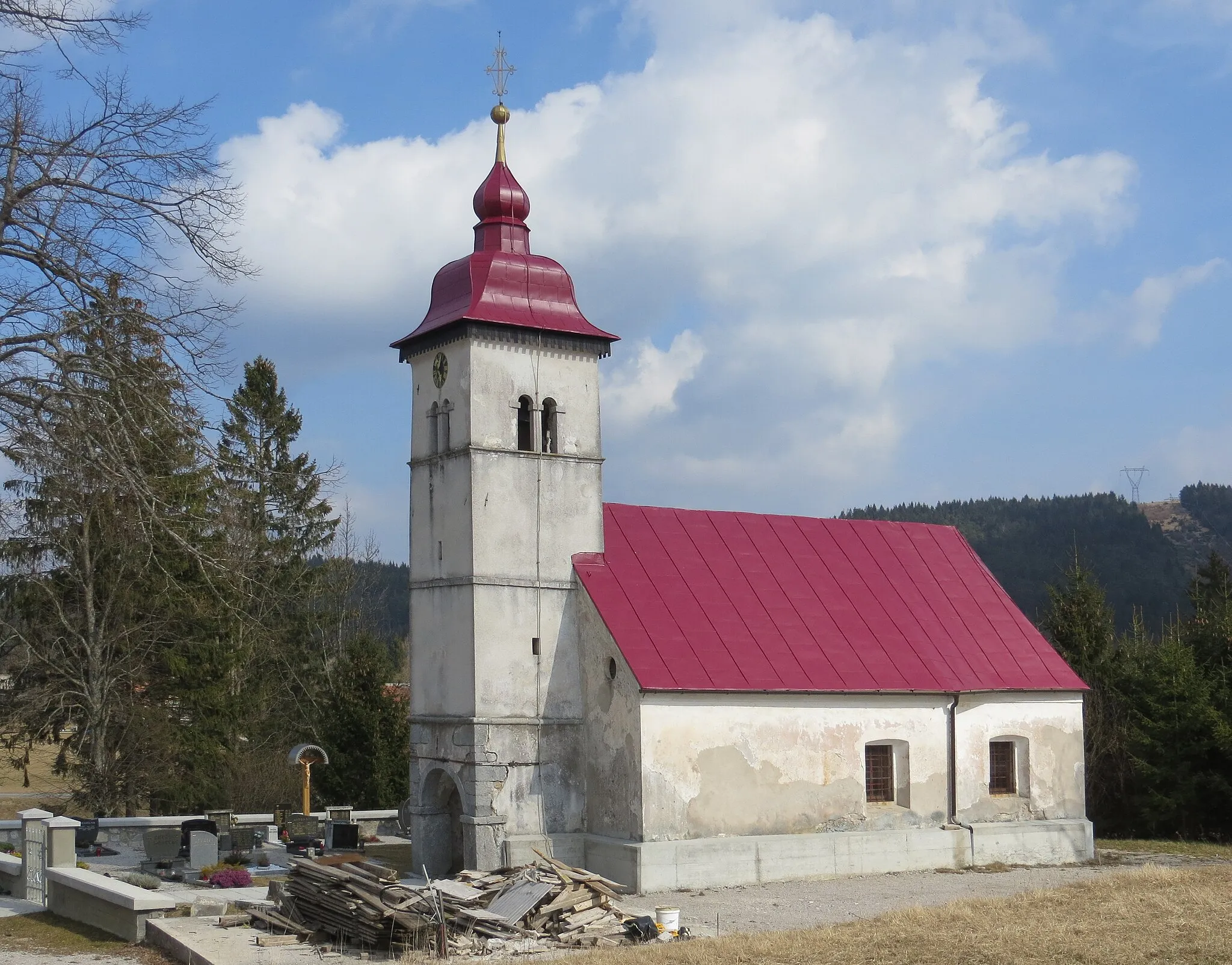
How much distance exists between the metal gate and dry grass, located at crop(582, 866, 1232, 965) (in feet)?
29.6

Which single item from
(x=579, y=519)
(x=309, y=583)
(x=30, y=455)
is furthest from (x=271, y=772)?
(x=30, y=455)

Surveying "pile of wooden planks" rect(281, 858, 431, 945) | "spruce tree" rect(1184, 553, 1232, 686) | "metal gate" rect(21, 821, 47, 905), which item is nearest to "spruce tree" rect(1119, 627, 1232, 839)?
"spruce tree" rect(1184, 553, 1232, 686)

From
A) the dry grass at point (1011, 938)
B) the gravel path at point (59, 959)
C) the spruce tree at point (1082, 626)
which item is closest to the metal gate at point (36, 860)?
the gravel path at point (59, 959)

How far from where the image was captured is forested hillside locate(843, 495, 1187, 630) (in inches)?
4272

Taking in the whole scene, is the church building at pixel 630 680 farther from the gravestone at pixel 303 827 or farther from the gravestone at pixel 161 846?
the gravestone at pixel 161 846

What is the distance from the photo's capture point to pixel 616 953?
15953 millimetres

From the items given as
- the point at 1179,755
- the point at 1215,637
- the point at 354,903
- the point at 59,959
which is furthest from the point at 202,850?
the point at 1215,637

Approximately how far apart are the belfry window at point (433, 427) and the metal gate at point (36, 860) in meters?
9.12

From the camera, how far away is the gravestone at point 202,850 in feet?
77.5

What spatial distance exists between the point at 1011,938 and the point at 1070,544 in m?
113

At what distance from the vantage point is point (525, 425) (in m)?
24.1

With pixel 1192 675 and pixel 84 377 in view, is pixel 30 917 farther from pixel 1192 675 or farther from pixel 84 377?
pixel 1192 675

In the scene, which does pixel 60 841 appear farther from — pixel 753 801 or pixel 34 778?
pixel 34 778

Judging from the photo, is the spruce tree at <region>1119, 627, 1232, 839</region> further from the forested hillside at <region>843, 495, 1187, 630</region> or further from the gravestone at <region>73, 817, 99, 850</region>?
the forested hillside at <region>843, 495, 1187, 630</region>
